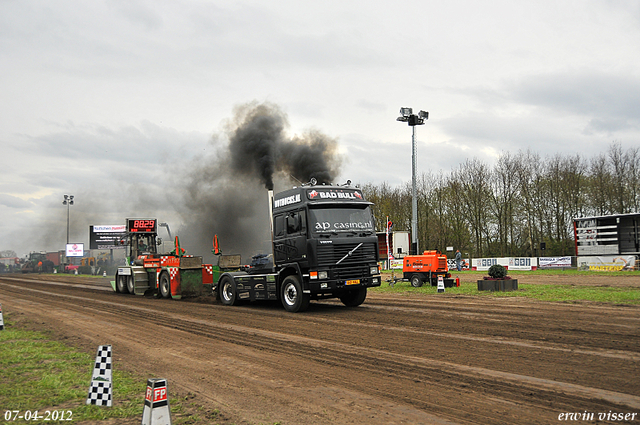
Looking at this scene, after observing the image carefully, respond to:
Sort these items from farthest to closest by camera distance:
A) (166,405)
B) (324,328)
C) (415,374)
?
(324,328) → (415,374) → (166,405)

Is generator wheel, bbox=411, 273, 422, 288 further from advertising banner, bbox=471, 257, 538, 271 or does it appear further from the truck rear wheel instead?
advertising banner, bbox=471, 257, 538, 271

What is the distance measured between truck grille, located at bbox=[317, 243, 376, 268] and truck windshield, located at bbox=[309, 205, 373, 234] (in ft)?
1.45

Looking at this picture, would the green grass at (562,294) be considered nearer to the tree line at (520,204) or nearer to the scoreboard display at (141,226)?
the scoreboard display at (141,226)

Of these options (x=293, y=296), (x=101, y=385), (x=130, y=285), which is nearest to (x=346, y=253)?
(x=293, y=296)

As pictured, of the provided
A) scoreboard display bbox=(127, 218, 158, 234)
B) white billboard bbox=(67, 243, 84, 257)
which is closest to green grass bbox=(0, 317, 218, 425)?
scoreboard display bbox=(127, 218, 158, 234)

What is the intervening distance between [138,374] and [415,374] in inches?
164

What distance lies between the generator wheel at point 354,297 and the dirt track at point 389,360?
1.11 m

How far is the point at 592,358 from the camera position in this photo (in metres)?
7.21

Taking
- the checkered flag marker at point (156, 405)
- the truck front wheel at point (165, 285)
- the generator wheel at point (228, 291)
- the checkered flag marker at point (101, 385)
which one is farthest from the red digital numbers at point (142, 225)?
the checkered flag marker at point (156, 405)

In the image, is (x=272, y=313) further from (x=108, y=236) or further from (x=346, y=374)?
(x=108, y=236)

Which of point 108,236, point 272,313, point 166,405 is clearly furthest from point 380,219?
point 166,405

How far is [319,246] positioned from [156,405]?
29.7 feet

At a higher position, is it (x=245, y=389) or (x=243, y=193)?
(x=243, y=193)

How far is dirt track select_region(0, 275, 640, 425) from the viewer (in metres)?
5.28
